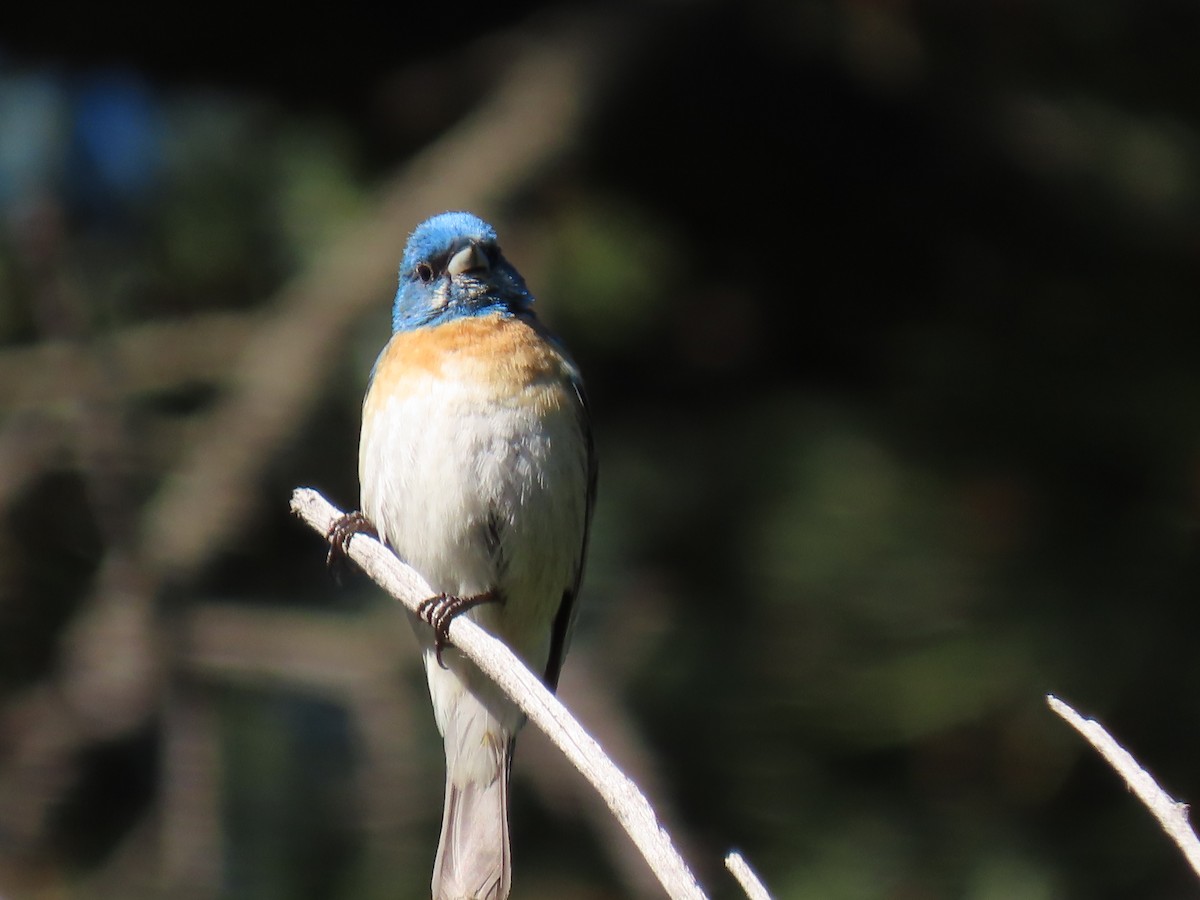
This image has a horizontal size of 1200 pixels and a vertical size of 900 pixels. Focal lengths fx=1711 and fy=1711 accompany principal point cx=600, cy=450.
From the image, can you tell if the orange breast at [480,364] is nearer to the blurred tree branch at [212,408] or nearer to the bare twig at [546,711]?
the bare twig at [546,711]

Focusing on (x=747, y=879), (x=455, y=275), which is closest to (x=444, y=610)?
(x=455, y=275)

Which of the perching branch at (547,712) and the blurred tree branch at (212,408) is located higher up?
the blurred tree branch at (212,408)

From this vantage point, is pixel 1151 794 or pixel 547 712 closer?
pixel 1151 794

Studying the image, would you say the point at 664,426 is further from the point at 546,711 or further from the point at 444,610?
the point at 546,711

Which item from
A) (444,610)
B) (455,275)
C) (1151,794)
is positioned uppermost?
(455,275)

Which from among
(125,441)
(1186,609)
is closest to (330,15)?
(125,441)

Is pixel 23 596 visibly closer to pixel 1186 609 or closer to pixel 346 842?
pixel 346 842

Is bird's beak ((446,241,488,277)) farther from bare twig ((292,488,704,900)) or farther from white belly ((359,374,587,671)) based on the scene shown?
bare twig ((292,488,704,900))

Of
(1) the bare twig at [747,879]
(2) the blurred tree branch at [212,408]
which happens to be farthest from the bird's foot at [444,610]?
(1) the bare twig at [747,879]
